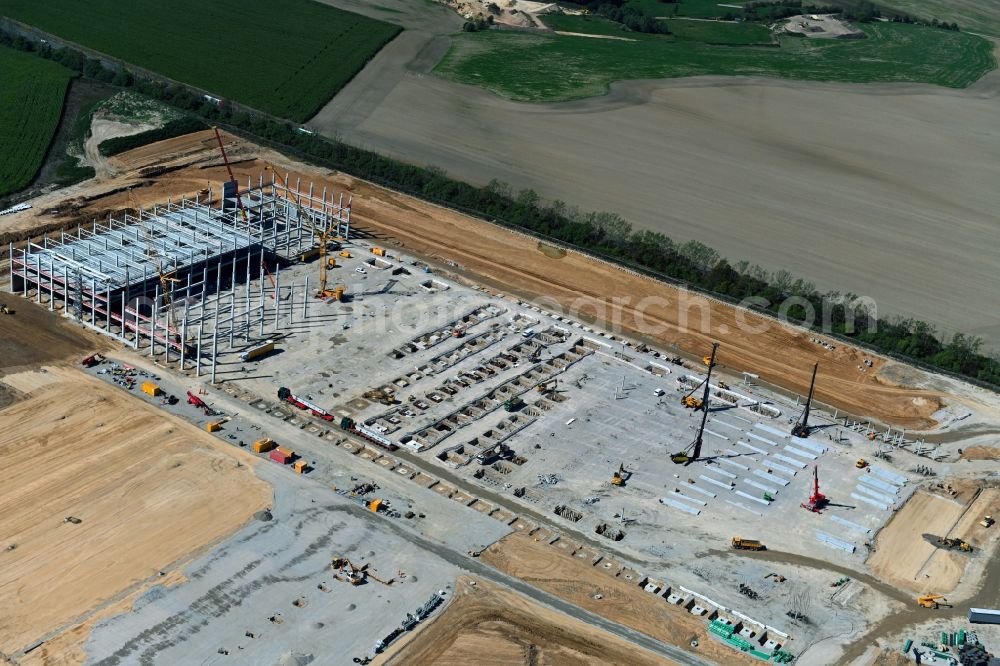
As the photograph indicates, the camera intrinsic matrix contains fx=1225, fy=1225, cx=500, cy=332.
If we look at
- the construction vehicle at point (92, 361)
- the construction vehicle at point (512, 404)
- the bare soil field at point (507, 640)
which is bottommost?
the bare soil field at point (507, 640)

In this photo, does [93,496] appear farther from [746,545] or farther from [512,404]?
[746,545]

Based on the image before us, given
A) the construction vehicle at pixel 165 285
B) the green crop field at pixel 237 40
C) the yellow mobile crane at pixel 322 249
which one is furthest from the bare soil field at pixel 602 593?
the green crop field at pixel 237 40

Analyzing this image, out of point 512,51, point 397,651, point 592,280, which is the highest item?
point 512,51

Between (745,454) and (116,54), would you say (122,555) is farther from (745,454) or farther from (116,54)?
(116,54)

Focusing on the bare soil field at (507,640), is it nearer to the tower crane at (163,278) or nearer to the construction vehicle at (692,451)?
the construction vehicle at (692,451)

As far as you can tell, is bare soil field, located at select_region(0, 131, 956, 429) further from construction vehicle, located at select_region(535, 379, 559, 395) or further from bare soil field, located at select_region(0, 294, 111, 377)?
bare soil field, located at select_region(0, 294, 111, 377)

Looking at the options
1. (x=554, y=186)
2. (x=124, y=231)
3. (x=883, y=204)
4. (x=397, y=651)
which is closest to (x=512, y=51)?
(x=554, y=186)

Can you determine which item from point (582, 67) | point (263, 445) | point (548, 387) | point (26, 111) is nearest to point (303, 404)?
point (263, 445)
